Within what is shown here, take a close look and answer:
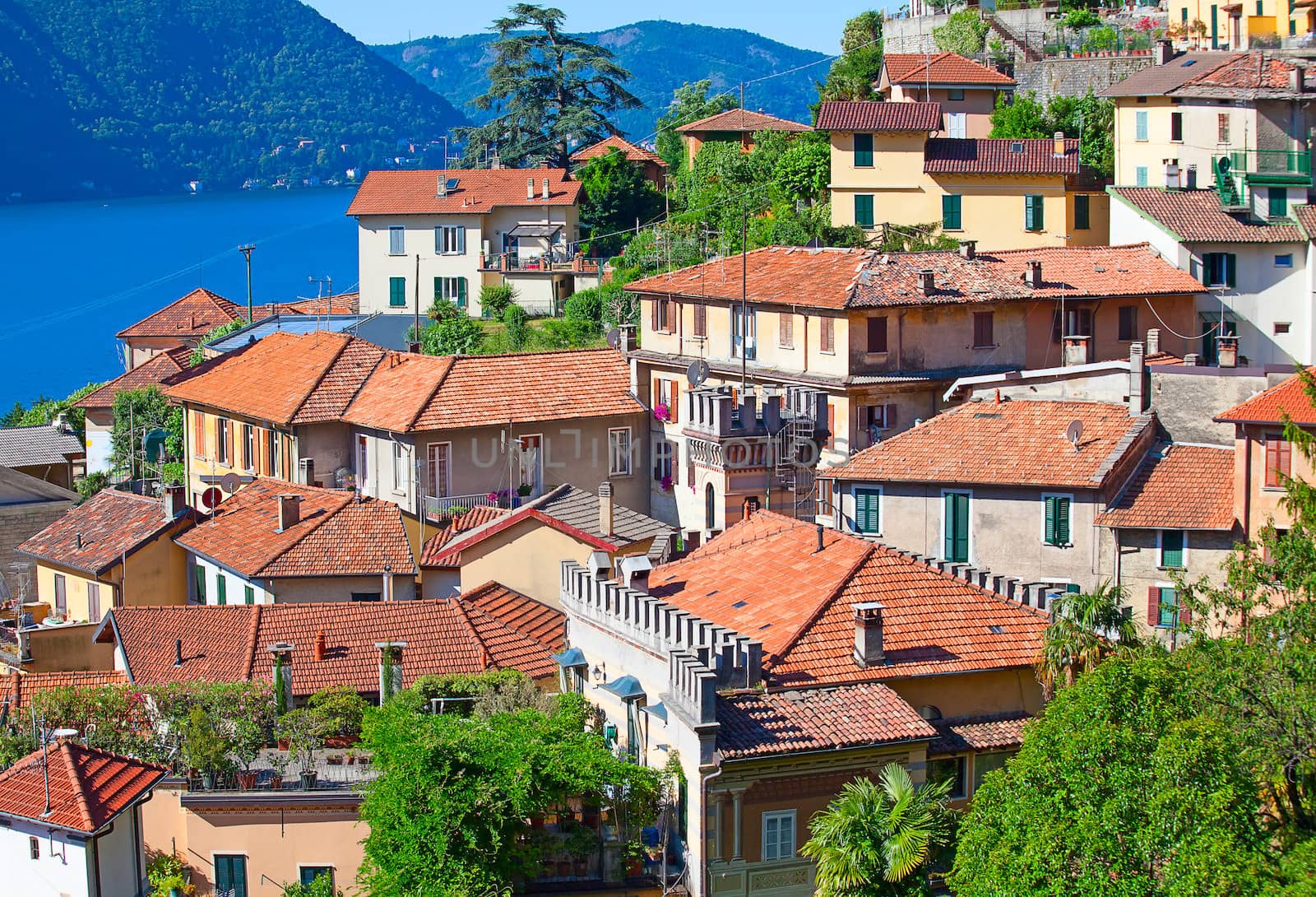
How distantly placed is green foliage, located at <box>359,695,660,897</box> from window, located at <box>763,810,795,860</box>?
1492 mm

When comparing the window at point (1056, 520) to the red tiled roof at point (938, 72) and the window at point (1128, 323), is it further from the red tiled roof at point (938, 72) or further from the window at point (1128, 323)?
the red tiled roof at point (938, 72)

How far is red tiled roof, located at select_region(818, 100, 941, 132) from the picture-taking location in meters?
57.8

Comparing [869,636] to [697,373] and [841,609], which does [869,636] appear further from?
[697,373]

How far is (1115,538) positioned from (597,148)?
5507 cm

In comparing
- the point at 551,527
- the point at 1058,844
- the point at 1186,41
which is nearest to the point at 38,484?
the point at 551,527

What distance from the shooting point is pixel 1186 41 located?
71.2 metres

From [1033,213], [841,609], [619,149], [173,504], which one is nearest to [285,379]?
[173,504]

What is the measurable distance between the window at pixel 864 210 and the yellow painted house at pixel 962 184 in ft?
0.08

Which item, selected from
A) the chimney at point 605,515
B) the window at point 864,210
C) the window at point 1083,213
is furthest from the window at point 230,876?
the window at point 1083,213

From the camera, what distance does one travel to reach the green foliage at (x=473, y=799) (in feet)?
79.9

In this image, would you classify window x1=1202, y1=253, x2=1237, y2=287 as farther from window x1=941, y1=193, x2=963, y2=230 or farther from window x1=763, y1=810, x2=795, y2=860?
window x1=763, y1=810, x2=795, y2=860

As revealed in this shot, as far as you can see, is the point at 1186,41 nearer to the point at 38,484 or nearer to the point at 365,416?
the point at 365,416

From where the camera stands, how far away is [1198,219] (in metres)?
50.8

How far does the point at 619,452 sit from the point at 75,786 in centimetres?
2564
